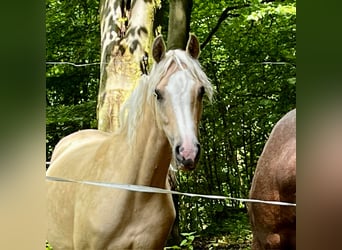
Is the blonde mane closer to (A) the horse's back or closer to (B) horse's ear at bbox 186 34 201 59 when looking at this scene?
(B) horse's ear at bbox 186 34 201 59

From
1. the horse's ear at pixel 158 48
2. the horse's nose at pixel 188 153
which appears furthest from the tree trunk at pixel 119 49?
the horse's nose at pixel 188 153

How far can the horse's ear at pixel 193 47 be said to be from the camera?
87.0 inches

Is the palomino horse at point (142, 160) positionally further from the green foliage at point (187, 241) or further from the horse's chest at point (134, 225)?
the green foliage at point (187, 241)

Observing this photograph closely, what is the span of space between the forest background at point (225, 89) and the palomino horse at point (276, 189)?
0.04m

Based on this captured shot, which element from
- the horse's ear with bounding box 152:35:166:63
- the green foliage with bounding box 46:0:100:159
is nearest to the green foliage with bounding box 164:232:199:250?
the green foliage with bounding box 46:0:100:159

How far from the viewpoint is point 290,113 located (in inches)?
89.4

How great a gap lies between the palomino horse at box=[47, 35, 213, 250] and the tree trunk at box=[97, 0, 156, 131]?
0.28 feet

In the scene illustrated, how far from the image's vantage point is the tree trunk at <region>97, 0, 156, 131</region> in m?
2.36

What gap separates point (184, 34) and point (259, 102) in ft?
1.42

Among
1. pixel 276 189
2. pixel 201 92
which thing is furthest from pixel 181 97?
pixel 276 189

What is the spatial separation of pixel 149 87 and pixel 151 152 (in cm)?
26
